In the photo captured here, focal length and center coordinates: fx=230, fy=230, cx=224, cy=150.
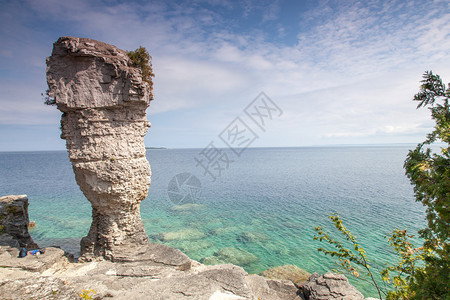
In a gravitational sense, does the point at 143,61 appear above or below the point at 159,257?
above

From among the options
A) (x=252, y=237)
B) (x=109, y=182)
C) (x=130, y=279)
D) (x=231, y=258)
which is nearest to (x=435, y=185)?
(x=130, y=279)

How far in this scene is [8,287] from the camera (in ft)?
18.9

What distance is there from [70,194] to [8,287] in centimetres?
3858

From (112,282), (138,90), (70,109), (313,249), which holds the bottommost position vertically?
(313,249)

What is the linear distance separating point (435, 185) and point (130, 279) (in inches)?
422

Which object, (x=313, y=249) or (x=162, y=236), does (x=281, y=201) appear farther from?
(x=162, y=236)

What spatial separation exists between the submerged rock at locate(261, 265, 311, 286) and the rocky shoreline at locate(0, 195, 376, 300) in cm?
379

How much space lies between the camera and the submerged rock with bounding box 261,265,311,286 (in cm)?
1478

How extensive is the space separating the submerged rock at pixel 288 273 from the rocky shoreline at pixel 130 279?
3.79m

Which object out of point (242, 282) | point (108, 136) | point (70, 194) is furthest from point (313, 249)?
point (70, 194)

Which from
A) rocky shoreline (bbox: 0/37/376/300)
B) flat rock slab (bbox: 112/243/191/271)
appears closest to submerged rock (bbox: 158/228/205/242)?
rocky shoreline (bbox: 0/37/376/300)

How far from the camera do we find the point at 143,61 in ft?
42.6

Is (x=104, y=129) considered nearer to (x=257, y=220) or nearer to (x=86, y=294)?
(x=86, y=294)

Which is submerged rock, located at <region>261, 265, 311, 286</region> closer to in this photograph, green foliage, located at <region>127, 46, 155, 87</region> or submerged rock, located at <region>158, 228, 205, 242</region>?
submerged rock, located at <region>158, 228, 205, 242</region>
